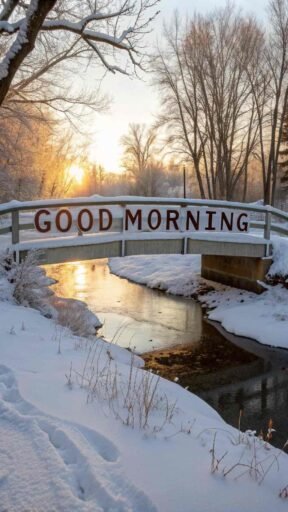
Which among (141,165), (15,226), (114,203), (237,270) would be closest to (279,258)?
(237,270)

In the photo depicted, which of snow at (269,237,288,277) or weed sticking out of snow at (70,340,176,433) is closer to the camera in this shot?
weed sticking out of snow at (70,340,176,433)

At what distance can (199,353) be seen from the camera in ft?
27.8

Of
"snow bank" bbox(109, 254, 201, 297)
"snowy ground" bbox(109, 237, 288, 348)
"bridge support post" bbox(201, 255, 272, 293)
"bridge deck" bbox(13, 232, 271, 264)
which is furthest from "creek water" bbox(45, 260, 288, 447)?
"bridge deck" bbox(13, 232, 271, 264)

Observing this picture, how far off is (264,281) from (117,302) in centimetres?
390

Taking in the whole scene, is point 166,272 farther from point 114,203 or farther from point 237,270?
point 114,203

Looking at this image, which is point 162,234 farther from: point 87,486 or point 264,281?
point 87,486

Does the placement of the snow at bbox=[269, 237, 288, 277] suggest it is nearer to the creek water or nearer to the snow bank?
the creek water

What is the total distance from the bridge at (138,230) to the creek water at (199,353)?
1649mm

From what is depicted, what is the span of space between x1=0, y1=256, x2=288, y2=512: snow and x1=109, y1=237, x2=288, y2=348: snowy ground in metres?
6.03

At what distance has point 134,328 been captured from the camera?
9.65 meters

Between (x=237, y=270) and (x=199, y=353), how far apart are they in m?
4.64

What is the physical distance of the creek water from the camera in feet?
20.5

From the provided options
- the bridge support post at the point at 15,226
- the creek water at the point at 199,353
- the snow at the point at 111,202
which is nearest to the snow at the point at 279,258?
the snow at the point at 111,202

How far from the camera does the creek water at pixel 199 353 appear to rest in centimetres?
624
